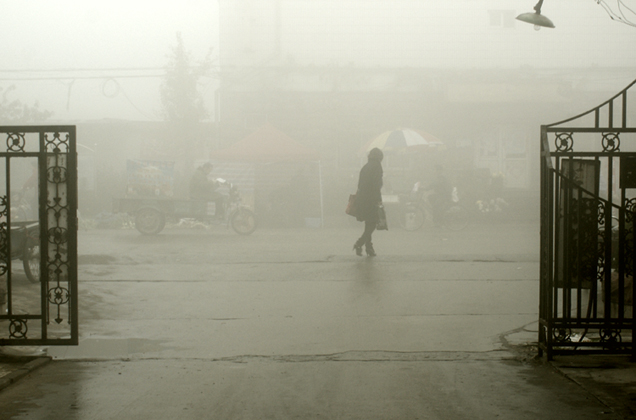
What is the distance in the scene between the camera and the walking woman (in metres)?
13.4

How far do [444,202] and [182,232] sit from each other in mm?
7429

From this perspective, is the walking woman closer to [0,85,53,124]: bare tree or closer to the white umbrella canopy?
the white umbrella canopy

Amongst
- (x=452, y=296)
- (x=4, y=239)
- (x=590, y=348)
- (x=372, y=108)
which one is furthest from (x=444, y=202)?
(x=4, y=239)

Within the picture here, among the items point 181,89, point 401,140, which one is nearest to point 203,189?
point 401,140

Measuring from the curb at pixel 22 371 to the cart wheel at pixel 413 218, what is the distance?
15.0m

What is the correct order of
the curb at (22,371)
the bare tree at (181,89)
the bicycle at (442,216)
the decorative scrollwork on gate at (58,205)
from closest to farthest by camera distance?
1. the curb at (22,371)
2. the decorative scrollwork on gate at (58,205)
3. the bicycle at (442,216)
4. the bare tree at (181,89)

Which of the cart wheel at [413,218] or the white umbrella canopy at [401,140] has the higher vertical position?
the white umbrella canopy at [401,140]

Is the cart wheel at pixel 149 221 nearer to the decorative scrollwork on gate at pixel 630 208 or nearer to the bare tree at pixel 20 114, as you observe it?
the bare tree at pixel 20 114

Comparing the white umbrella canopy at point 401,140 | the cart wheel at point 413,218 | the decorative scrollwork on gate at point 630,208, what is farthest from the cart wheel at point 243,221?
the decorative scrollwork on gate at point 630,208

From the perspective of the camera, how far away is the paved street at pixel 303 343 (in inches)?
191

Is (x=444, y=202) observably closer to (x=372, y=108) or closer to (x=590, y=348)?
(x=372, y=108)

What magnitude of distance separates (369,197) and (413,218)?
704cm

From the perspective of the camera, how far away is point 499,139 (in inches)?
1050

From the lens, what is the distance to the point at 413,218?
66.6 ft
